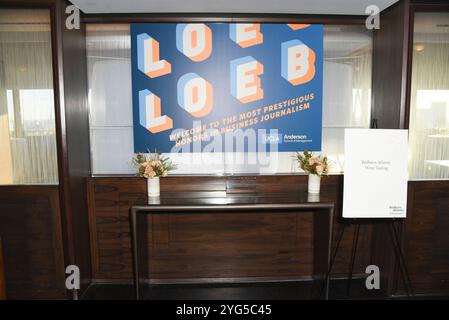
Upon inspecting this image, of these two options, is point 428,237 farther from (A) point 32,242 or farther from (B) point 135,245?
(A) point 32,242

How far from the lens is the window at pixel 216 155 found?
3.03 m

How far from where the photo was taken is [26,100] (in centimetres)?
277

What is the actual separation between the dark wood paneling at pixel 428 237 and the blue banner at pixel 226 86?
114 cm

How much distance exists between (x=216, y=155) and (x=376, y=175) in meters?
1.44

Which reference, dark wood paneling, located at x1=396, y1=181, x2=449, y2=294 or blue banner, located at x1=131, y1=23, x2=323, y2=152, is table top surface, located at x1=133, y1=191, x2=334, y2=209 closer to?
blue banner, located at x1=131, y1=23, x2=323, y2=152

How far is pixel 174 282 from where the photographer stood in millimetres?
3107

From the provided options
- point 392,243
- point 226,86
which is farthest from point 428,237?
point 226,86

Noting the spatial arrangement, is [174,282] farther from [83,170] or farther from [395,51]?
[395,51]

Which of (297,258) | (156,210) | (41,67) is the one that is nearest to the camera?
(156,210)

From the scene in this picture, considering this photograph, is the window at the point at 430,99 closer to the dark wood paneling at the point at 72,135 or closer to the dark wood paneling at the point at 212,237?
the dark wood paneling at the point at 212,237

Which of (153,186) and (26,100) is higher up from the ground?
(26,100)

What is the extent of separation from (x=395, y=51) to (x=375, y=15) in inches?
18.6

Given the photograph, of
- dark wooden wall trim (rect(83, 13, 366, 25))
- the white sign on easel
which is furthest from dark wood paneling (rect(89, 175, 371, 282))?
dark wooden wall trim (rect(83, 13, 366, 25))
